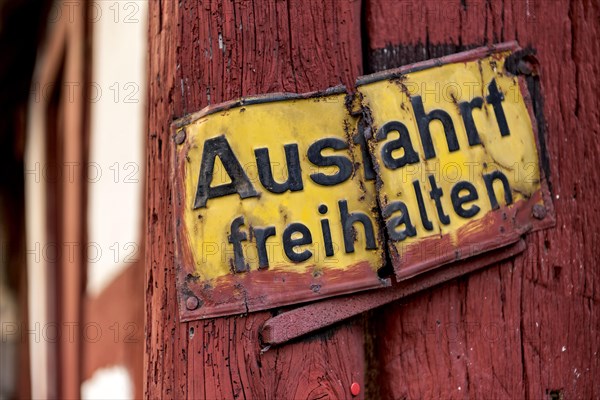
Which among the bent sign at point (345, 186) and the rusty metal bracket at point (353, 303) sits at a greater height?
the bent sign at point (345, 186)

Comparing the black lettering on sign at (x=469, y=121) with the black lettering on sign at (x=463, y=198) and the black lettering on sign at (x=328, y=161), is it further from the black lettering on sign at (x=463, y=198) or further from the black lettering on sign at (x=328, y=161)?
the black lettering on sign at (x=328, y=161)

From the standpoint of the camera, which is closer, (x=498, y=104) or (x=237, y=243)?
(x=237, y=243)

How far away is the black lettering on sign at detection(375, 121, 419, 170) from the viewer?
1.08 metres

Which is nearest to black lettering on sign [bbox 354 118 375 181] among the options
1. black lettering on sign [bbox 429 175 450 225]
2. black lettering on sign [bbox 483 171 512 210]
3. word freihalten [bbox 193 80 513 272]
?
word freihalten [bbox 193 80 513 272]

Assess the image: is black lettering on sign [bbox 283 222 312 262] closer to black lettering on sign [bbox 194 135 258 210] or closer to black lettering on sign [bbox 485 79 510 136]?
black lettering on sign [bbox 194 135 258 210]

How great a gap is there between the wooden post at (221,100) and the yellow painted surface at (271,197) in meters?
0.04

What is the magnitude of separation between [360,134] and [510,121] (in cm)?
28

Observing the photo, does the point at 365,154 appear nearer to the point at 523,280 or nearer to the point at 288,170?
the point at 288,170

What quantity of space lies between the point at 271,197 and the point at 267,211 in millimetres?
23

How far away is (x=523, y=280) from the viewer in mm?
1159

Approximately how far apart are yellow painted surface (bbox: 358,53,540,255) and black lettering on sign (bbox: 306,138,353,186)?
0.06 meters

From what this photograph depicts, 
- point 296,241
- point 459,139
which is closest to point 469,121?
point 459,139

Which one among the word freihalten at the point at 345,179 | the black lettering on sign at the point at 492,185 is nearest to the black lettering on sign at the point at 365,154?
the word freihalten at the point at 345,179

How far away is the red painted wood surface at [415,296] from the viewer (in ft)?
3.46
